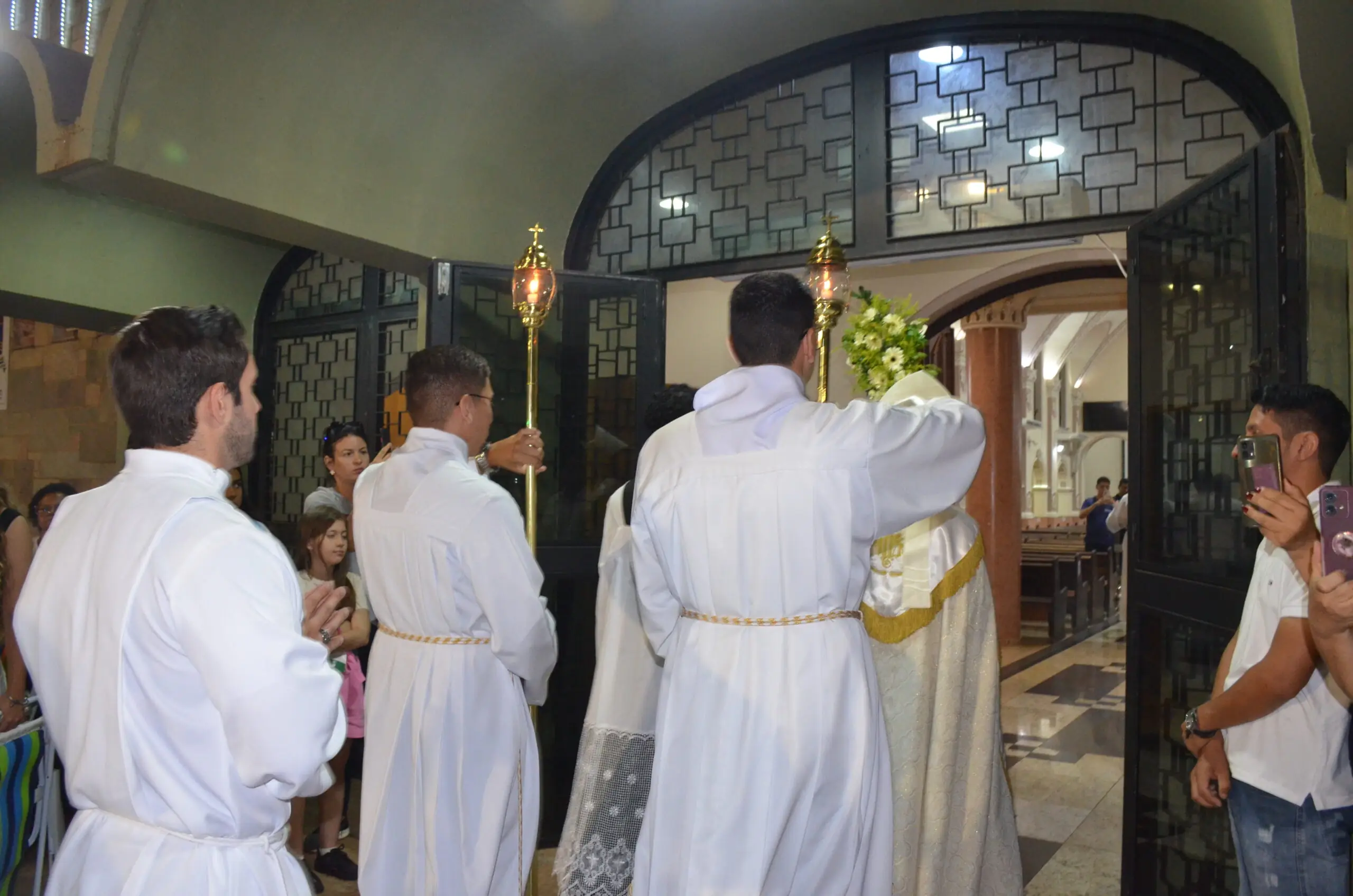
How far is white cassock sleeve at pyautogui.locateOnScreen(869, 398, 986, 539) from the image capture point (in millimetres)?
2490

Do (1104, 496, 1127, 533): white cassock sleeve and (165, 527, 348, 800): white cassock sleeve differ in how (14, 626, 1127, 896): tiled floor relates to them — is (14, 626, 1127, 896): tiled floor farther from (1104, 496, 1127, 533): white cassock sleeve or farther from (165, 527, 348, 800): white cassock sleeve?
(1104, 496, 1127, 533): white cassock sleeve

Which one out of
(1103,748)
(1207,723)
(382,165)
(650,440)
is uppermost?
(382,165)

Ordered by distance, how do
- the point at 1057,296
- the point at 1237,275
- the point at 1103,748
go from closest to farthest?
1. the point at 1237,275
2. the point at 1103,748
3. the point at 1057,296

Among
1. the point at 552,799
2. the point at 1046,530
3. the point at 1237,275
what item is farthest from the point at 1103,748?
the point at 1046,530

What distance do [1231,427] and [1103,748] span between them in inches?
150

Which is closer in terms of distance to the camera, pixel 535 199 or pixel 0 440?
pixel 535 199

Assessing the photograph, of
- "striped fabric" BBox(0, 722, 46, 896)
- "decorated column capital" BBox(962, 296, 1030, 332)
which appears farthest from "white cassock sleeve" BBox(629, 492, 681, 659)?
"decorated column capital" BBox(962, 296, 1030, 332)

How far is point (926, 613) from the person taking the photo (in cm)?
358

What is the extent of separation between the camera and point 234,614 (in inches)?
60.4

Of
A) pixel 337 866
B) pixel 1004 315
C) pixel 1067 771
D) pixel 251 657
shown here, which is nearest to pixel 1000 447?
pixel 1004 315

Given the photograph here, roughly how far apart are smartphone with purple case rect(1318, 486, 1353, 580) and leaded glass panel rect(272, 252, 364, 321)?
6385mm

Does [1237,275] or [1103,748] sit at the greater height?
[1237,275]

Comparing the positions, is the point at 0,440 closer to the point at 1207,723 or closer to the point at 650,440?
the point at 650,440

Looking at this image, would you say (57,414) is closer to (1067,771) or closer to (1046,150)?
(1046,150)
